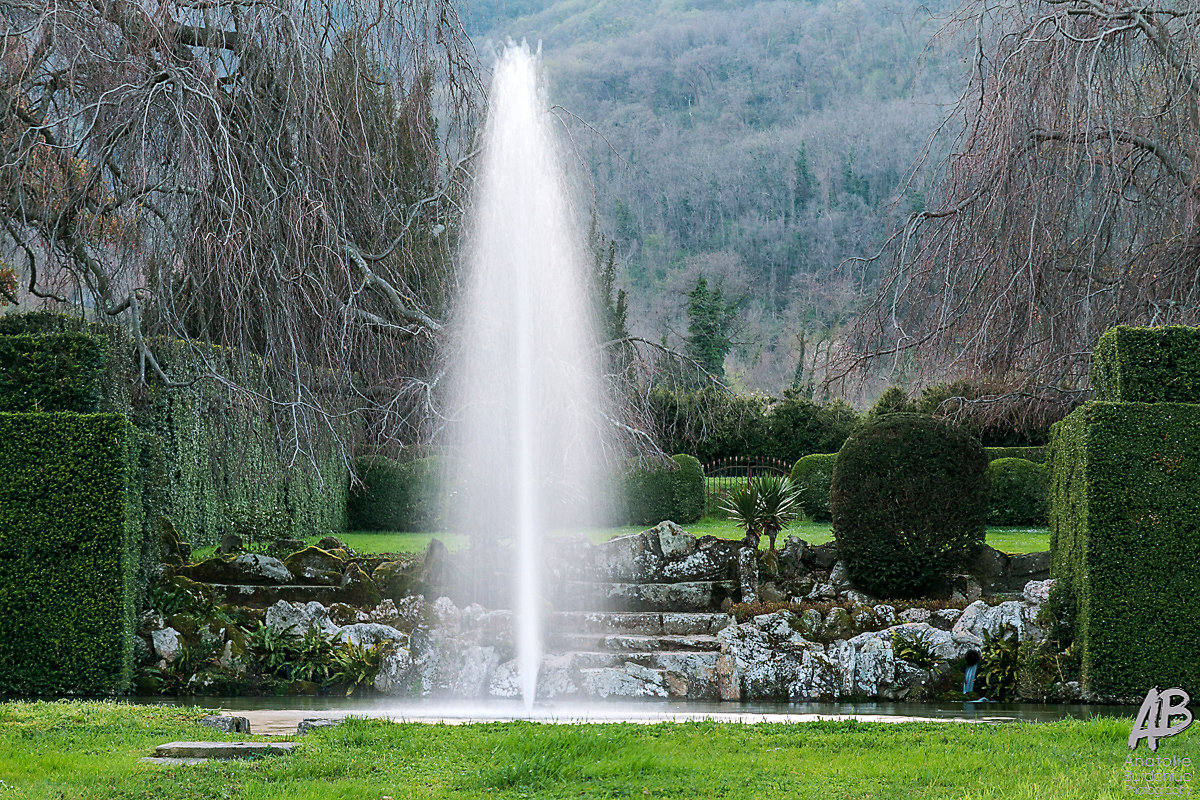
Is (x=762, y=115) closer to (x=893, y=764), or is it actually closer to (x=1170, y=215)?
(x=1170, y=215)

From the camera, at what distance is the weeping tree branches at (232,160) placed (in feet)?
26.3

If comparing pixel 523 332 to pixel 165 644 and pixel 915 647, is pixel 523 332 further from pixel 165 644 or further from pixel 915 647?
pixel 915 647

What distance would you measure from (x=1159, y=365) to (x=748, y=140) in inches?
2044

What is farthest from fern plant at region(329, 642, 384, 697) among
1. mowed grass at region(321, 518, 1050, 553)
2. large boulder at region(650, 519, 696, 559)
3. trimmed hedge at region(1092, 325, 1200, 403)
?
trimmed hedge at region(1092, 325, 1200, 403)

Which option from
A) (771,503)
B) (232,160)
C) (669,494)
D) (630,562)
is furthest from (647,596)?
(669,494)

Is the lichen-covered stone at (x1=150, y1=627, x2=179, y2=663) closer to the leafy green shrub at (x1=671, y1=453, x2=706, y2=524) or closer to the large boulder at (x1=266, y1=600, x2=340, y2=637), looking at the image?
the large boulder at (x1=266, y1=600, x2=340, y2=637)

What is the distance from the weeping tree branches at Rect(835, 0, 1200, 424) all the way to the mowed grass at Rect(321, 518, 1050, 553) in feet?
11.9

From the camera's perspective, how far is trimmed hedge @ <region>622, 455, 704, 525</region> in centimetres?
1881

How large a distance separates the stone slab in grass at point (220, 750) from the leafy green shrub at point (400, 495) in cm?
1342

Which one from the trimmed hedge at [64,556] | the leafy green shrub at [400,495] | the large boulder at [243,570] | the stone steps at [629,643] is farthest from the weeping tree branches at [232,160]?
the leafy green shrub at [400,495]

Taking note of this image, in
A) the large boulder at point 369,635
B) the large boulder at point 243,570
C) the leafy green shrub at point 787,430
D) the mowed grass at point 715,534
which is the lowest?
the large boulder at point 369,635

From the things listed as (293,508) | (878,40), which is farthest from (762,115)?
(293,508)

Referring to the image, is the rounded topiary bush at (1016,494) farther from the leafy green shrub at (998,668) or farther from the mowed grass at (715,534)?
the leafy green shrub at (998,668)

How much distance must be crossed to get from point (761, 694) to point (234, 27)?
708 cm
